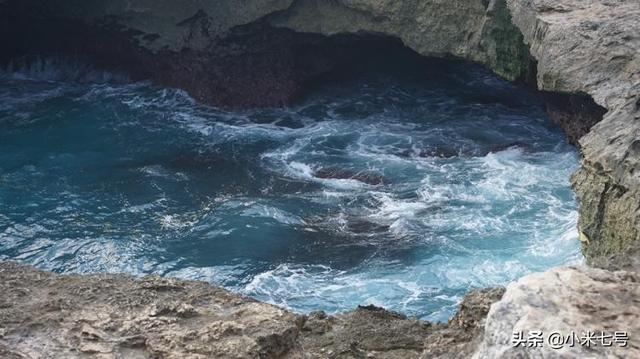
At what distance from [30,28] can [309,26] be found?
9.30 metres

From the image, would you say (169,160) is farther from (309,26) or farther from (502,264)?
(502,264)

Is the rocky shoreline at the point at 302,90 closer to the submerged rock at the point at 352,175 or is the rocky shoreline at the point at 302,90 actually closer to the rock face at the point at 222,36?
the rock face at the point at 222,36

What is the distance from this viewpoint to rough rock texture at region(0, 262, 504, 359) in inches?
219

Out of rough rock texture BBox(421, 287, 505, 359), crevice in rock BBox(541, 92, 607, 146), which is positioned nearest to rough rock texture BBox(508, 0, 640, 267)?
rough rock texture BBox(421, 287, 505, 359)

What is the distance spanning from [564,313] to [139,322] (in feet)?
10.4

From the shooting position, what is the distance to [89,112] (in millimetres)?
21844

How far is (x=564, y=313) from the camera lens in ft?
13.4

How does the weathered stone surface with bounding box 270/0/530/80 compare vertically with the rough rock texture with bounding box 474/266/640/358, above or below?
above

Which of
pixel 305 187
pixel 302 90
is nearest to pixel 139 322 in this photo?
pixel 305 187

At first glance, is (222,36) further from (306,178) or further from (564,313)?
(564,313)

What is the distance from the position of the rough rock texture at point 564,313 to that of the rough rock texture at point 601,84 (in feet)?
4.66

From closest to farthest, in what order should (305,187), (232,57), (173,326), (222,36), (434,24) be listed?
(173,326), (305,187), (434,24), (222,36), (232,57)

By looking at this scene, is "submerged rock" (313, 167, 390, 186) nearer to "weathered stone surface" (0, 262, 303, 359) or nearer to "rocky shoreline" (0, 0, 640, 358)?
"rocky shoreline" (0, 0, 640, 358)

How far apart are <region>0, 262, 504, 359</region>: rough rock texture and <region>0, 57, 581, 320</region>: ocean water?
592 centimetres
